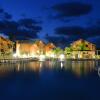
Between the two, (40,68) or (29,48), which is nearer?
(40,68)

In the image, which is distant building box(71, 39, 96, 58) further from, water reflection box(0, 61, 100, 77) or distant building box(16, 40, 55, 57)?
water reflection box(0, 61, 100, 77)

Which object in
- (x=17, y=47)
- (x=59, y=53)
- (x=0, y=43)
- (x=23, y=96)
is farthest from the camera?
(x=59, y=53)

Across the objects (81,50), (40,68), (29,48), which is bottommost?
(40,68)

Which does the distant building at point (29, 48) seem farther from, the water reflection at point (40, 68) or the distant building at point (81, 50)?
the water reflection at point (40, 68)

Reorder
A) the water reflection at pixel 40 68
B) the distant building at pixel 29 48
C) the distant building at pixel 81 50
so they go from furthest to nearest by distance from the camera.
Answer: the distant building at pixel 81 50 → the distant building at pixel 29 48 → the water reflection at pixel 40 68

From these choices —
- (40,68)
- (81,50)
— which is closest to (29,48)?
(81,50)

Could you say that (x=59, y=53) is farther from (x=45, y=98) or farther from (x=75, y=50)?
(x=45, y=98)

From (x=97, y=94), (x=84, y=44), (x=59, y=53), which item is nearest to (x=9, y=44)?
(x=59, y=53)

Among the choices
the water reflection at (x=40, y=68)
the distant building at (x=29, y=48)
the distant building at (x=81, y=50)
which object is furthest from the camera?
the distant building at (x=81, y=50)

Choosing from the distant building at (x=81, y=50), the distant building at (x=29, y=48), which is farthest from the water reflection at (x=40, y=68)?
the distant building at (x=81, y=50)

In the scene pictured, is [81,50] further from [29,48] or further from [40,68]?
[40,68]

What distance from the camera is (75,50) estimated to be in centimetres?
18288

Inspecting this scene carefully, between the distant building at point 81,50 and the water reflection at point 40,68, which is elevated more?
the distant building at point 81,50

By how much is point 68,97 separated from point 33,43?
560 ft
